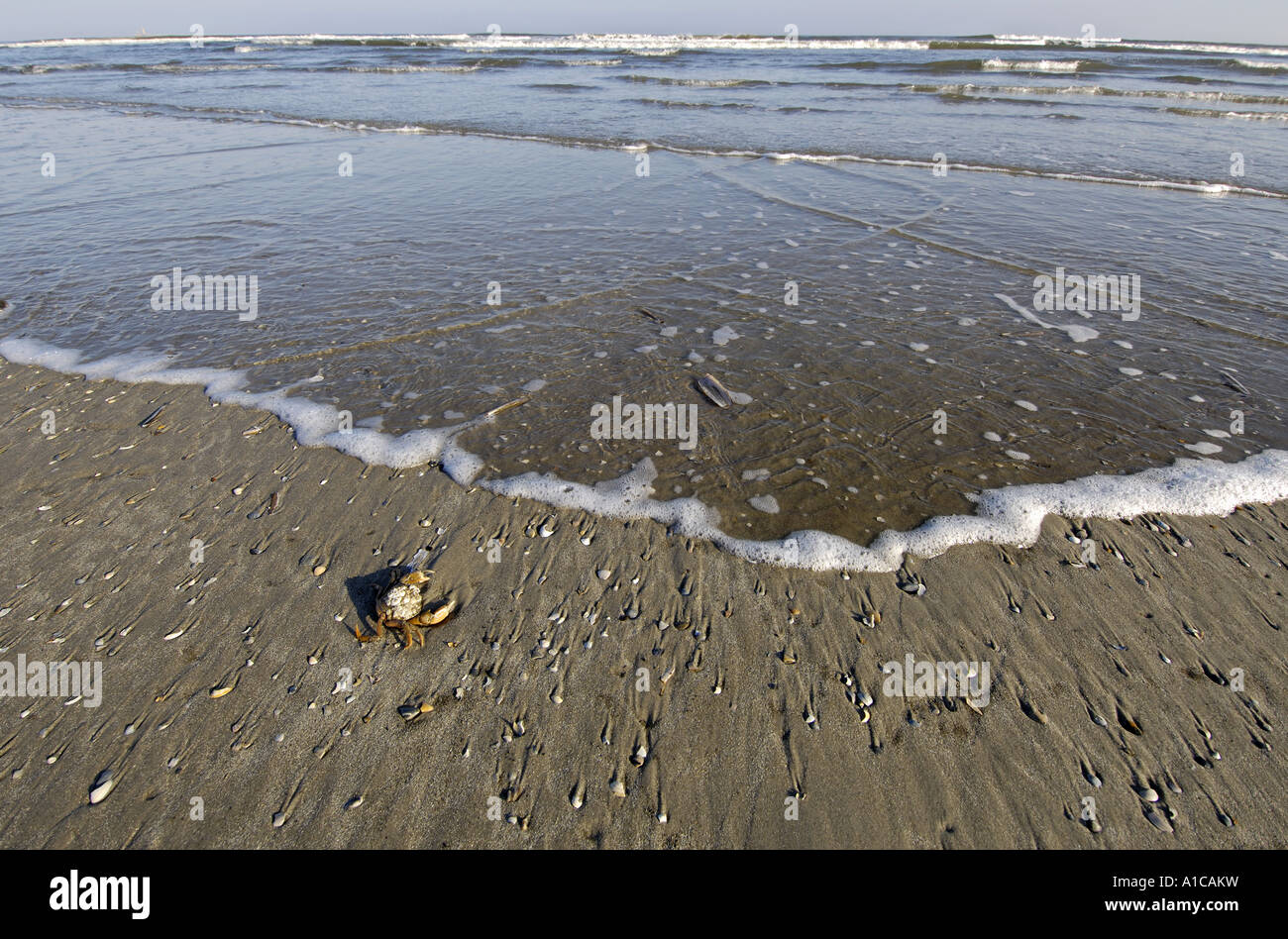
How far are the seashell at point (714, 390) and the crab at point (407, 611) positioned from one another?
2883 millimetres

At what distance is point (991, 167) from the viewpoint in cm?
1300

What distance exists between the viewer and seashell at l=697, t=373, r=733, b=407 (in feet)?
17.2

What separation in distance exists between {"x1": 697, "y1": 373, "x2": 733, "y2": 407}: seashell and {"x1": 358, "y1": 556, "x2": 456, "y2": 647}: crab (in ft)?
Answer: 9.46

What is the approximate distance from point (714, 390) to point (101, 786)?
4.66 metres

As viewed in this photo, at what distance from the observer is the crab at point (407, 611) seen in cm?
327

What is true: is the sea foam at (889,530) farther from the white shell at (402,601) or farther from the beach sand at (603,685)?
the white shell at (402,601)

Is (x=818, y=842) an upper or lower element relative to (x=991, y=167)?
lower

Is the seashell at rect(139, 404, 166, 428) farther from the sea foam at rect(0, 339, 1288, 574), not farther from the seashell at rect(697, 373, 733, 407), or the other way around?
the seashell at rect(697, 373, 733, 407)

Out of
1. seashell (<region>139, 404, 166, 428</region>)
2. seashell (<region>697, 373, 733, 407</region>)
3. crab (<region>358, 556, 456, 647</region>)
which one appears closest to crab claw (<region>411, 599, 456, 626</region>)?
crab (<region>358, 556, 456, 647</region>)

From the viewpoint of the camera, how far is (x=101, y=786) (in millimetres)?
2703

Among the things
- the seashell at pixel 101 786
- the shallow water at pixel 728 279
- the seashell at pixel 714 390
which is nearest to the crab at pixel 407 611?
the seashell at pixel 101 786

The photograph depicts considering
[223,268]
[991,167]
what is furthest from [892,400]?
[991,167]
